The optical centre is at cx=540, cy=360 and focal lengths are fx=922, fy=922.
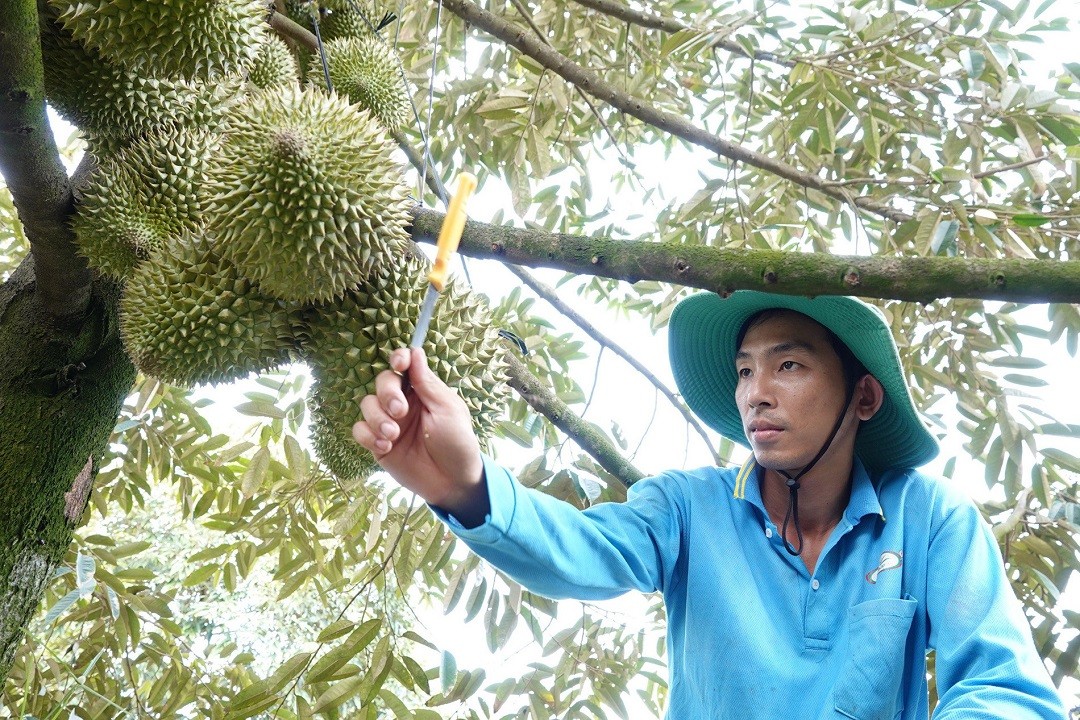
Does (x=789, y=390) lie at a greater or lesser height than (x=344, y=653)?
greater

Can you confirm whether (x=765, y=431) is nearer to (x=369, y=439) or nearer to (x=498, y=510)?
(x=498, y=510)

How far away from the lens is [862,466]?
1.84 metres

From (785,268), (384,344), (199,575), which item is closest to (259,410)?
(199,575)

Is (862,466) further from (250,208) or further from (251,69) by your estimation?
(251,69)

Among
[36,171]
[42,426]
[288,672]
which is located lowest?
[288,672]

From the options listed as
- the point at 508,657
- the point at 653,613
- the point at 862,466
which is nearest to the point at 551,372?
the point at 653,613

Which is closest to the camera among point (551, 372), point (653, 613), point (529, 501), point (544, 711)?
point (529, 501)

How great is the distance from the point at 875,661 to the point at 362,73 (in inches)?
59.3

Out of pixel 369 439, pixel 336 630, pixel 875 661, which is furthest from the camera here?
A: pixel 336 630

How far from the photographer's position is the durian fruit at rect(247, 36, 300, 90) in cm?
180

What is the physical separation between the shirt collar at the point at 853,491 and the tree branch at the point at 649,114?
2.16 feet

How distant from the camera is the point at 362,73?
1.96m

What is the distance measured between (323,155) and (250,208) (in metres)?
0.13

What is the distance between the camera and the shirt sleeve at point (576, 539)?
4.48 feet
